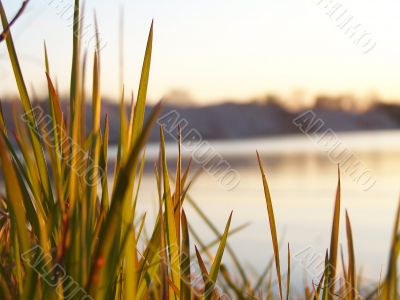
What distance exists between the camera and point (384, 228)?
6.07 metres

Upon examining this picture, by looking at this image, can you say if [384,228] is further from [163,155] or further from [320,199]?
[163,155]

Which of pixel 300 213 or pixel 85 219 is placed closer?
pixel 85 219

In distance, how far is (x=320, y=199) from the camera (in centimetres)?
880

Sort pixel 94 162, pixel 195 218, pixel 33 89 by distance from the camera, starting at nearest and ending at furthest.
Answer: pixel 94 162
pixel 33 89
pixel 195 218

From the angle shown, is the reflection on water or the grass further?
the reflection on water

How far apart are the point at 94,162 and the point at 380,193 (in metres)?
8.96

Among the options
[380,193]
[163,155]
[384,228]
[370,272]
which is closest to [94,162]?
[163,155]

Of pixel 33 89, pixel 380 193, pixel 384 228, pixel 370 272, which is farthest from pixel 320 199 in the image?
pixel 33 89

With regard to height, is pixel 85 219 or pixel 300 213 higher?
pixel 300 213

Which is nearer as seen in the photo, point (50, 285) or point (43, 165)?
point (50, 285)

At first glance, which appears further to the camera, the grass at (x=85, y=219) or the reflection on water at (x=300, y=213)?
the reflection on water at (x=300, y=213)

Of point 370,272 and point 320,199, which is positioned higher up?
point 320,199

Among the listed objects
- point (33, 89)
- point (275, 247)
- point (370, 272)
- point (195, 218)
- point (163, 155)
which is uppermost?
point (195, 218)

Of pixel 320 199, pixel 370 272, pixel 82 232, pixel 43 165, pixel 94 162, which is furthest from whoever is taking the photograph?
pixel 320 199
